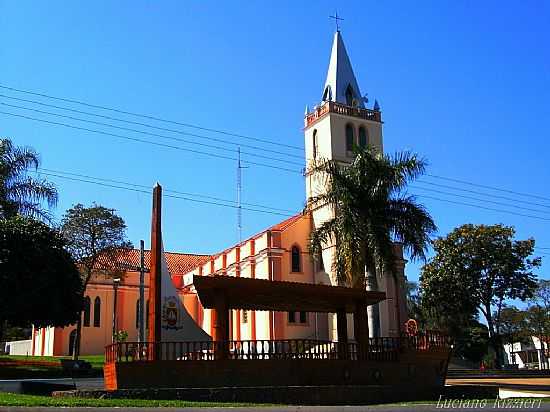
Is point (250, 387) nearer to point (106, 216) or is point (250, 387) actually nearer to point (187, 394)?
point (187, 394)

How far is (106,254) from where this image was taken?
139ft

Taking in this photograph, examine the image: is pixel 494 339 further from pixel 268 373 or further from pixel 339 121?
pixel 268 373

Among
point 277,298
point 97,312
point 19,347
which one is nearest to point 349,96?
point 97,312

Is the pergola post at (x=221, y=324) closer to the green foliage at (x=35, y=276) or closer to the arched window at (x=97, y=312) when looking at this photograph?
the green foliage at (x=35, y=276)

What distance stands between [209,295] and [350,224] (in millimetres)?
8416

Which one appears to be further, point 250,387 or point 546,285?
point 546,285

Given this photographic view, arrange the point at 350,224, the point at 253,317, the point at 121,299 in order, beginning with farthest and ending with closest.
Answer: the point at 121,299 < the point at 253,317 < the point at 350,224

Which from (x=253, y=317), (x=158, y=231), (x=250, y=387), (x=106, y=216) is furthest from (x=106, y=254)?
(x=250, y=387)

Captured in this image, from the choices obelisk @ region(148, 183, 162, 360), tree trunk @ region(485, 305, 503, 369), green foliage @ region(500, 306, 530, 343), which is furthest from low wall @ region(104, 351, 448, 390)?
green foliage @ region(500, 306, 530, 343)

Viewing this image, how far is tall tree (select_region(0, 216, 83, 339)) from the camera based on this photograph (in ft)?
109

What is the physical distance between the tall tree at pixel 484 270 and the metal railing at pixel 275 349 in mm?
25750

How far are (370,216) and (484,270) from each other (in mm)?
25359

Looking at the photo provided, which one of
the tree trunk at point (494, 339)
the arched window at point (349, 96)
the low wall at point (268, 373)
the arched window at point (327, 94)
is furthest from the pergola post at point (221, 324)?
the arched window at point (349, 96)

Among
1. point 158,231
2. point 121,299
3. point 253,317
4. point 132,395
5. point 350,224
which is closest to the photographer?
point 132,395
